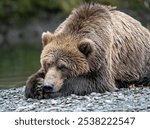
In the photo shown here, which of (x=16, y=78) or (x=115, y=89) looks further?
(x=16, y=78)

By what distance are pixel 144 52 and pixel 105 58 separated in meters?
1.58

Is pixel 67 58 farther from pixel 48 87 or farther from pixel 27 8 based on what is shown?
pixel 27 8

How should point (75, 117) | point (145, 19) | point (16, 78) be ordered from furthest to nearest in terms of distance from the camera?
1. point (145, 19)
2. point (16, 78)
3. point (75, 117)

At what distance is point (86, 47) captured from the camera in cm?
1150

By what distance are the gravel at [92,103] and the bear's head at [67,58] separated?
406 millimetres

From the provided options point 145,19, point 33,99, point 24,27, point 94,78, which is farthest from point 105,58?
point 24,27

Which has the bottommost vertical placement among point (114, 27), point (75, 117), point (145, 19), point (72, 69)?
point (75, 117)

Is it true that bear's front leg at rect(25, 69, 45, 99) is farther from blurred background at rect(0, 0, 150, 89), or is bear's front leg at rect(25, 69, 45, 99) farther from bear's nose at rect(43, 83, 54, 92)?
blurred background at rect(0, 0, 150, 89)

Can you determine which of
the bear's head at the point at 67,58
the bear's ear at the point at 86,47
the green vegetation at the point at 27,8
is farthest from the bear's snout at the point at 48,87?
the green vegetation at the point at 27,8

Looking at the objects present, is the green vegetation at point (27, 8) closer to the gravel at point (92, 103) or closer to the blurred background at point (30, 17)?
the blurred background at point (30, 17)

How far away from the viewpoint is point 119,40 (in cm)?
1248

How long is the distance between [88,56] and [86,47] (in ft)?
0.64

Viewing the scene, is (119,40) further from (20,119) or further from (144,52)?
(20,119)

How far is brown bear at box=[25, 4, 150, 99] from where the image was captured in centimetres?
1145
